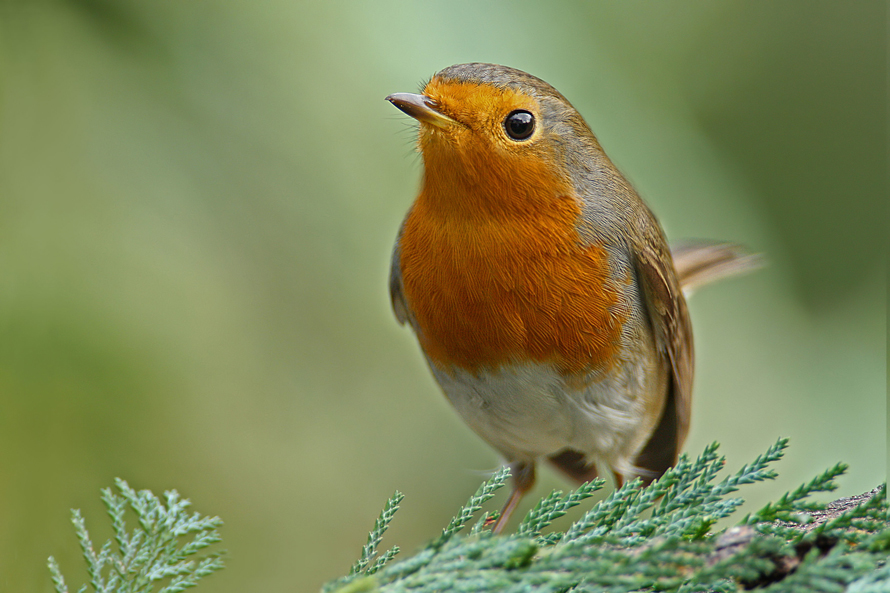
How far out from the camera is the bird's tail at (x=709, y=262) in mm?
2971

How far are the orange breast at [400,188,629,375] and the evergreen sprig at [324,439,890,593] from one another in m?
0.69

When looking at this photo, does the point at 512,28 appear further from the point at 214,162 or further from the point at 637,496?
the point at 637,496

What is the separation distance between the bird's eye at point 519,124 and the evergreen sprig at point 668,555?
38.1 inches

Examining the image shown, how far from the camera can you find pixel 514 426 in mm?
2158

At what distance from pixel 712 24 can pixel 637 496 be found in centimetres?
336

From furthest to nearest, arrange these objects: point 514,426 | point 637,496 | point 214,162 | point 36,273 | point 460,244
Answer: point 214,162
point 36,273
point 514,426
point 460,244
point 637,496

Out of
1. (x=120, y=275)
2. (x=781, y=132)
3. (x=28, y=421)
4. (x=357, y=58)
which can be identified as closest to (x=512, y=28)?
(x=357, y=58)

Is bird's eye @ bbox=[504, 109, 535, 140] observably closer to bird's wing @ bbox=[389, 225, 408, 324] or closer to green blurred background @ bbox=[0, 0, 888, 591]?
bird's wing @ bbox=[389, 225, 408, 324]

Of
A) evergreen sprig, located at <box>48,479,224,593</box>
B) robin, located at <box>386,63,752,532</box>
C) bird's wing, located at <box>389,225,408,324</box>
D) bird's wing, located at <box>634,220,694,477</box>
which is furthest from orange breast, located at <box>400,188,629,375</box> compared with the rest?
evergreen sprig, located at <box>48,479,224,593</box>

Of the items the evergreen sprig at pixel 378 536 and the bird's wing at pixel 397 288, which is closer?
the evergreen sprig at pixel 378 536

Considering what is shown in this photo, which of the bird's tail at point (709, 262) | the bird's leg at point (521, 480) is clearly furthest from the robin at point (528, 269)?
the bird's tail at point (709, 262)

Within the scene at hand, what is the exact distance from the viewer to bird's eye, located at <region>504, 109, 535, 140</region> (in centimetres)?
190

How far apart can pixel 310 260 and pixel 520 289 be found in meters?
2.03

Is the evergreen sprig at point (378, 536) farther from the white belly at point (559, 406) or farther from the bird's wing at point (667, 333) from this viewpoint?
the bird's wing at point (667, 333)
